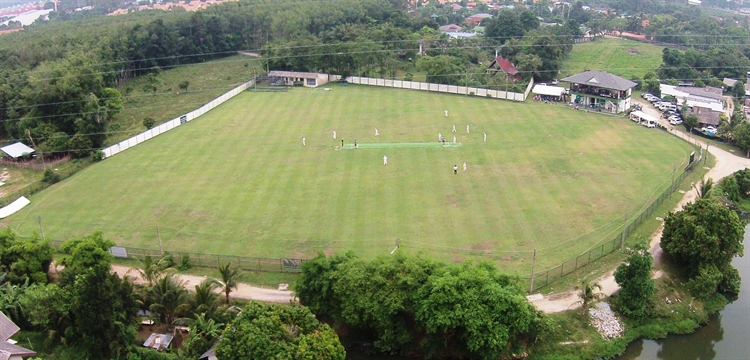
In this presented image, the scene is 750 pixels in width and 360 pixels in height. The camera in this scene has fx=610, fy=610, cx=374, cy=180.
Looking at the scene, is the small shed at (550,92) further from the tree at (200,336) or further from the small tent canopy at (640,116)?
the tree at (200,336)

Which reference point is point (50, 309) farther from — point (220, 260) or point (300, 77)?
point (300, 77)

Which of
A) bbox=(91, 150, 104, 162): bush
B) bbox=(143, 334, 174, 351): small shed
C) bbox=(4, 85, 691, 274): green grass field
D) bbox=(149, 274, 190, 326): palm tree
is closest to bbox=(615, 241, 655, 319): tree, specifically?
bbox=(4, 85, 691, 274): green grass field

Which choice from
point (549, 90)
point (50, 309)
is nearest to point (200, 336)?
point (50, 309)

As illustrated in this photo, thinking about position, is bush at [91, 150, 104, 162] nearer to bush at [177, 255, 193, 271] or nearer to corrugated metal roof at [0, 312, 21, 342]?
bush at [177, 255, 193, 271]

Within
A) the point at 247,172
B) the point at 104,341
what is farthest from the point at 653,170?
the point at 104,341

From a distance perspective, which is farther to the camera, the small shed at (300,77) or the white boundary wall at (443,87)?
the small shed at (300,77)

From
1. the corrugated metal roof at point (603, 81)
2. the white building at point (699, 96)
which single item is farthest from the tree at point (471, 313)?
the white building at point (699, 96)
